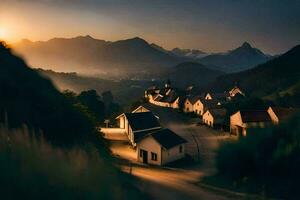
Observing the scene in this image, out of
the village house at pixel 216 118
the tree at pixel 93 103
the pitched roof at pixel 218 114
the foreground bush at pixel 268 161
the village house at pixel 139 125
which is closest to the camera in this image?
the foreground bush at pixel 268 161

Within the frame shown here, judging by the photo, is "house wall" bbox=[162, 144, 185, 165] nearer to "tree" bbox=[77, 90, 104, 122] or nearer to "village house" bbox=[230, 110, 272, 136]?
"village house" bbox=[230, 110, 272, 136]

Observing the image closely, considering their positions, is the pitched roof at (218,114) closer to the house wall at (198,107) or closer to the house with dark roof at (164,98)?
the house wall at (198,107)

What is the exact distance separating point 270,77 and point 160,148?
342 ft

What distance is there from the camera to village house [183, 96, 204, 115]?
68.8m

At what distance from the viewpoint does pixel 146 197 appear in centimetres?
2020

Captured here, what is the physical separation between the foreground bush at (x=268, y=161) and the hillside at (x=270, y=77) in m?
82.7

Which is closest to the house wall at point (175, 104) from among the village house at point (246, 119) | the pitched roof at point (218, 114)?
the pitched roof at point (218, 114)

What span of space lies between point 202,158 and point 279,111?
675 inches

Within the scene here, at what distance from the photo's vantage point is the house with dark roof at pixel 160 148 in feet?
110

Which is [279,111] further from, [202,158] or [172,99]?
[172,99]

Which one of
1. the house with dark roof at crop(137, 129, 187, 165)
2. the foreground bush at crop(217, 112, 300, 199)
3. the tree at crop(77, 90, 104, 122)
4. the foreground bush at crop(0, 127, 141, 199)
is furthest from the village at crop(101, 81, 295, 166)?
the foreground bush at crop(0, 127, 141, 199)

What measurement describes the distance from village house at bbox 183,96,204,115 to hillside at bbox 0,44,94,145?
148 feet

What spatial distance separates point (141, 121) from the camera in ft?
145

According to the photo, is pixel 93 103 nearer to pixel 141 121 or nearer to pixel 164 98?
pixel 141 121
